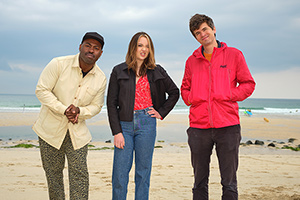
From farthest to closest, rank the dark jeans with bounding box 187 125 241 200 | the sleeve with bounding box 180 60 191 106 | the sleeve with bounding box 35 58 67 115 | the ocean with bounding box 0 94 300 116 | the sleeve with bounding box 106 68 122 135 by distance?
the ocean with bounding box 0 94 300 116 → the sleeve with bounding box 180 60 191 106 → the sleeve with bounding box 106 68 122 135 → the sleeve with bounding box 35 58 67 115 → the dark jeans with bounding box 187 125 241 200

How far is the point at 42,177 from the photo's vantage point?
5688 millimetres

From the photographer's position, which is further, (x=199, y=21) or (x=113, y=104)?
(x=113, y=104)

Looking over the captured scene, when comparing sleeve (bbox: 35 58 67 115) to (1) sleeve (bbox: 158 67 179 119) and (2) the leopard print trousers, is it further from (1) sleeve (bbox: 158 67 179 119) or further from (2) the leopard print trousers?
(1) sleeve (bbox: 158 67 179 119)

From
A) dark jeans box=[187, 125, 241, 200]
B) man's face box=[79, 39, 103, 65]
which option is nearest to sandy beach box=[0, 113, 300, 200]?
dark jeans box=[187, 125, 241, 200]

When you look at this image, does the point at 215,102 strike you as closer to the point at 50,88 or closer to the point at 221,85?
the point at 221,85

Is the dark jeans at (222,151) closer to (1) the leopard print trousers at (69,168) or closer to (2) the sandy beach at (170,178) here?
(1) the leopard print trousers at (69,168)

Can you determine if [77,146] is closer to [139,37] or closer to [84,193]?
[84,193]

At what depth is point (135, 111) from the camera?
313 centimetres

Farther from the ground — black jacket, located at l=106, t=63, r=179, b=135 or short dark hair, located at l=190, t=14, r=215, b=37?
short dark hair, located at l=190, t=14, r=215, b=37

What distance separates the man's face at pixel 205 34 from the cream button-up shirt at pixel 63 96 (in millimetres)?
1316

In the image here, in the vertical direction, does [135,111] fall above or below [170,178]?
above

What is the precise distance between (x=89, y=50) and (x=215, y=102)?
154cm

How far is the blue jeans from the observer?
309 centimetres

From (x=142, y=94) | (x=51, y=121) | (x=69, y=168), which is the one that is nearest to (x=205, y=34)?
(x=142, y=94)
